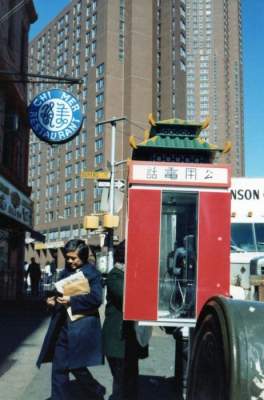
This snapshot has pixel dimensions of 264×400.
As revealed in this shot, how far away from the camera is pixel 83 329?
550cm

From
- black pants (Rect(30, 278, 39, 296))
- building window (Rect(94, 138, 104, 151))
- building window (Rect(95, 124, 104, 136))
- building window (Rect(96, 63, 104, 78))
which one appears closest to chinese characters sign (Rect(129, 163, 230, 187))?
black pants (Rect(30, 278, 39, 296))

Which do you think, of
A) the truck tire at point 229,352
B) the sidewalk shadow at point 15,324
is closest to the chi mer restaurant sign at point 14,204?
the sidewalk shadow at point 15,324

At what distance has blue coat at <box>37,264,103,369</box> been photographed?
543 cm

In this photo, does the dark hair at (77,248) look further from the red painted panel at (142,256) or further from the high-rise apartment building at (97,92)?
the high-rise apartment building at (97,92)

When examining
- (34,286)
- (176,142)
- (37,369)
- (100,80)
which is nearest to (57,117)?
(37,369)

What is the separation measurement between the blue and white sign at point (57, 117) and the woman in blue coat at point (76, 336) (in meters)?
10.5

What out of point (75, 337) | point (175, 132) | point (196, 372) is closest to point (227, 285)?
point (75, 337)

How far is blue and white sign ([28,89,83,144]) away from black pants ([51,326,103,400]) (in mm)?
10833

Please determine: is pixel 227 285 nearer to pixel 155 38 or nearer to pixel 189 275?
pixel 189 275

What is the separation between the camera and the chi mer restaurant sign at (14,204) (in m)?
18.9

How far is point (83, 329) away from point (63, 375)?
1.55ft

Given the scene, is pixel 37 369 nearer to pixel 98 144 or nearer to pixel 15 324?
pixel 15 324

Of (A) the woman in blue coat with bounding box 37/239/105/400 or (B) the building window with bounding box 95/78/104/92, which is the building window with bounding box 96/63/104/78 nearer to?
(B) the building window with bounding box 95/78/104/92

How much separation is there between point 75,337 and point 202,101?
528 ft
